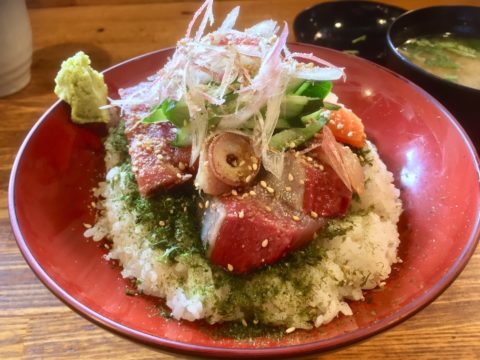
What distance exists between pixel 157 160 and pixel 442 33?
2404 millimetres

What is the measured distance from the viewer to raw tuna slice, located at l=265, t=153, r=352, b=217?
1.74 m

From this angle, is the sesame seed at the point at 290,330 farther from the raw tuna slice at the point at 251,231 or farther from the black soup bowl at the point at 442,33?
the black soup bowl at the point at 442,33

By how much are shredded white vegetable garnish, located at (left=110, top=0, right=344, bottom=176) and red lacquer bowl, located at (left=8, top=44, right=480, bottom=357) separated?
0.58 metres

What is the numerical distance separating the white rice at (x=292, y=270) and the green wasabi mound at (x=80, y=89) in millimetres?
383

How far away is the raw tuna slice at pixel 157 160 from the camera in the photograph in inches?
73.5

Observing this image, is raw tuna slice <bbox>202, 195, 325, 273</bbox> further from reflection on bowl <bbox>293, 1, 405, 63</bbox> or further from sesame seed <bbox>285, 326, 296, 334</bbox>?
reflection on bowl <bbox>293, 1, 405, 63</bbox>

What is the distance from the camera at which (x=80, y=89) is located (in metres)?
2.18

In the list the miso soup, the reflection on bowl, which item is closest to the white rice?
the miso soup

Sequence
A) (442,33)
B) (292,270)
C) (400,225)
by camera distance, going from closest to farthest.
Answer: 1. (292,270)
2. (400,225)
3. (442,33)

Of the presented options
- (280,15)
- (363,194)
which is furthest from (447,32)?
(363,194)

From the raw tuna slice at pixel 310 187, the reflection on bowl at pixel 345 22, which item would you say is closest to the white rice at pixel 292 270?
the raw tuna slice at pixel 310 187

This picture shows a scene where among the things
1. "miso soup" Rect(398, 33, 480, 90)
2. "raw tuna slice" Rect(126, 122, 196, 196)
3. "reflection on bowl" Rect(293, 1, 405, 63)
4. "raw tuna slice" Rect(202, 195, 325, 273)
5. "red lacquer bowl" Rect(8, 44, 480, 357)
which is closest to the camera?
"red lacquer bowl" Rect(8, 44, 480, 357)

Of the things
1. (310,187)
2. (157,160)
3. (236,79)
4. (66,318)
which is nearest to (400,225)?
(310,187)

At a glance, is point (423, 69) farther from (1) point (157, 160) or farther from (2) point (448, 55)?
(1) point (157, 160)
